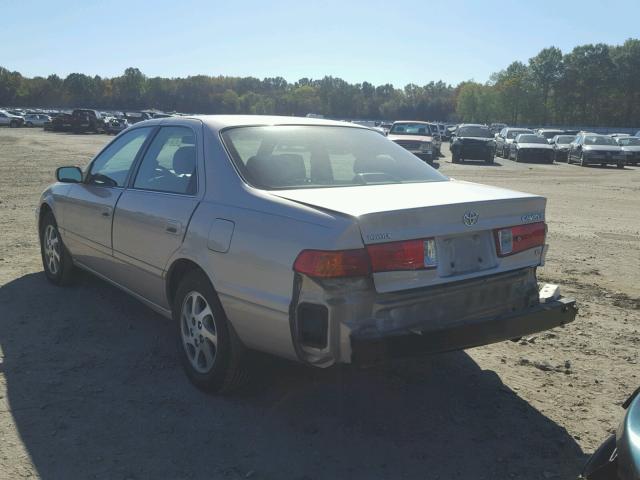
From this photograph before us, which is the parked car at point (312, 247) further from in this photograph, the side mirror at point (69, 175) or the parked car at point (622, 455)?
the parked car at point (622, 455)

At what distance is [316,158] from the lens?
159 inches

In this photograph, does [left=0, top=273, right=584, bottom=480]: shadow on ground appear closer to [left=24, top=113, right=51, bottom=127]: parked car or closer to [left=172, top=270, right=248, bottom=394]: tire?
[left=172, top=270, right=248, bottom=394]: tire

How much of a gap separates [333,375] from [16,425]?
6.08 ft

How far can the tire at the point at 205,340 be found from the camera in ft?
11.5

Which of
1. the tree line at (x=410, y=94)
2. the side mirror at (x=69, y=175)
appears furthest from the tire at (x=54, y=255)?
the tree line at (x=410, y=94)

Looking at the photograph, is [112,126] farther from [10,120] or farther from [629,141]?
[629,141]

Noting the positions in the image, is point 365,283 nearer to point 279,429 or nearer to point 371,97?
point 279,429

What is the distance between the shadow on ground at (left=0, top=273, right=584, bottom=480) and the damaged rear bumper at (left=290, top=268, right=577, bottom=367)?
514mm

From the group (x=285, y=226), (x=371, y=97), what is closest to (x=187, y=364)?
(x=285, y=226)

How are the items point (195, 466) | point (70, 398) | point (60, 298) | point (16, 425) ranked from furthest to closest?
point (60, 298), point (70, 398), point (16, 425), point (195, 466)

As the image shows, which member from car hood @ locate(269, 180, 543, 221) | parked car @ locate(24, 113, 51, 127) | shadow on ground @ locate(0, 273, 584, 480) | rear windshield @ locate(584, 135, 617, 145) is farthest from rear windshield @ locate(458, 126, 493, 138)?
parked car @ locate(24, 113, 51, 127)

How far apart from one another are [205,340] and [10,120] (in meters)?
65.5

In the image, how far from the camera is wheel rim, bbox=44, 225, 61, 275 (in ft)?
19.1

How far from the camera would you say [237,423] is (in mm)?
3389
